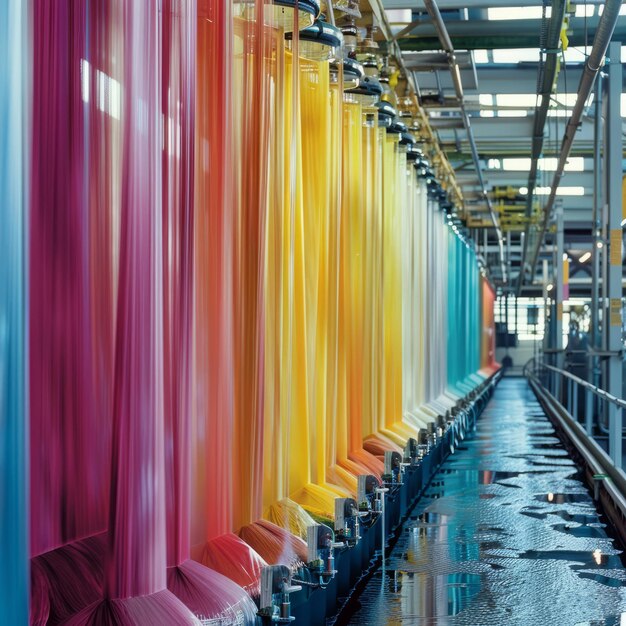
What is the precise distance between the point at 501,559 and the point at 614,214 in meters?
3.48

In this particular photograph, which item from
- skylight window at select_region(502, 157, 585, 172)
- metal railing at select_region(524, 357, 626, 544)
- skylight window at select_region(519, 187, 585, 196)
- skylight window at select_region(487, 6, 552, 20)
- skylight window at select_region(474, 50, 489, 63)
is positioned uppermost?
skylight window at select_region(474, 50, 489, 63)

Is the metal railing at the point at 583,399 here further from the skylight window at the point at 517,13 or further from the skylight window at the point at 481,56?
the skylight window at the point at 481,56

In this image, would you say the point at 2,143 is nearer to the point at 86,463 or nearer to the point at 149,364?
the point at 149,364

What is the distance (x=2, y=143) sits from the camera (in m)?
1.79

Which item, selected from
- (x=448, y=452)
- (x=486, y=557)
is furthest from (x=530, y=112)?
(x=486, y=557)

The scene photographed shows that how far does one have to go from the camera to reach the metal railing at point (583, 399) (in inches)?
282

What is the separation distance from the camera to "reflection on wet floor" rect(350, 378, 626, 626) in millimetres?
4141

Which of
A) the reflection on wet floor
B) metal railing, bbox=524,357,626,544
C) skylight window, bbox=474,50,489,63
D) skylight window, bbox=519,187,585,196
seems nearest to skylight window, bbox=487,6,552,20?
skylight window, bbox=474,50,489,63

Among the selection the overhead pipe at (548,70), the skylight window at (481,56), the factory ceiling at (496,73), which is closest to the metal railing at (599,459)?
the overhead pipe at (548,70)

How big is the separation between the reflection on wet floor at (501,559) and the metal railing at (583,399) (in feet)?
2.17

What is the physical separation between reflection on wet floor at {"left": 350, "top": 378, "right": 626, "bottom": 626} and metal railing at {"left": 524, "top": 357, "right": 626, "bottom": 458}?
660 mm

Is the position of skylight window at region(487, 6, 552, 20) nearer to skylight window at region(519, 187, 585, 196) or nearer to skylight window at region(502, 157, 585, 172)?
skylight window at region(502, 157, 585, 172)

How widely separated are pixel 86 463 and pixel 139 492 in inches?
6.5

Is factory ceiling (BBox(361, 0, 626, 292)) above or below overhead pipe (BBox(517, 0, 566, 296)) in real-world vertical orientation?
above
